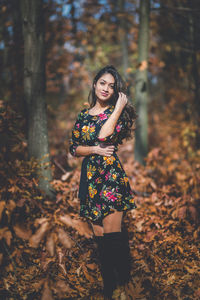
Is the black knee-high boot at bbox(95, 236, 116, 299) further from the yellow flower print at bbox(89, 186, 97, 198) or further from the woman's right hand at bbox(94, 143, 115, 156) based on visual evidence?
the woman's right hand at bbox(94, 143, 115, 156)

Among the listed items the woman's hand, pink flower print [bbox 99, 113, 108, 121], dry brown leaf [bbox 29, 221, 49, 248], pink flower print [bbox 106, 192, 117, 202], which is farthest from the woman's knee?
the woman's hand

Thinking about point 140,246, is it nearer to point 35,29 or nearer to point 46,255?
point 46,255

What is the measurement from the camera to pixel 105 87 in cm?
233

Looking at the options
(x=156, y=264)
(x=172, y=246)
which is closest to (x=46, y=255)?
(x=156, y=264)

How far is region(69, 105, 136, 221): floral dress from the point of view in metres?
2.16

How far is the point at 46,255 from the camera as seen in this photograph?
101 inches

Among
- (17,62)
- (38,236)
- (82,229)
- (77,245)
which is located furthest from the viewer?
(17,62)

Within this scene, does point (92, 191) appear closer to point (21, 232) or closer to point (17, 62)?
point (21, 232)

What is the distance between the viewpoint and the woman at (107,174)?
215 centimetres

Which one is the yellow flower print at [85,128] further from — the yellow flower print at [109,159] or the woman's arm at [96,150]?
the yellow flower print at [109,159]

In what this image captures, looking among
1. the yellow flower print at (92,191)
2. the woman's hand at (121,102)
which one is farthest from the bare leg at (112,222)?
the woman's hand at (121,102)

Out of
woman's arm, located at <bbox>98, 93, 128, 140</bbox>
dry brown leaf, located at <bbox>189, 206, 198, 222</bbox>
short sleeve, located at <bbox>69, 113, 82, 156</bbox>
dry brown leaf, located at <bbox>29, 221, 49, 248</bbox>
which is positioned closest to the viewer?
dry brown leaf, located at <bbox>29, 221, 49, 248</bbox>

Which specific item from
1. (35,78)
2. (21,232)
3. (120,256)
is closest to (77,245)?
(120,256)

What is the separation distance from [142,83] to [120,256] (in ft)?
13.1
